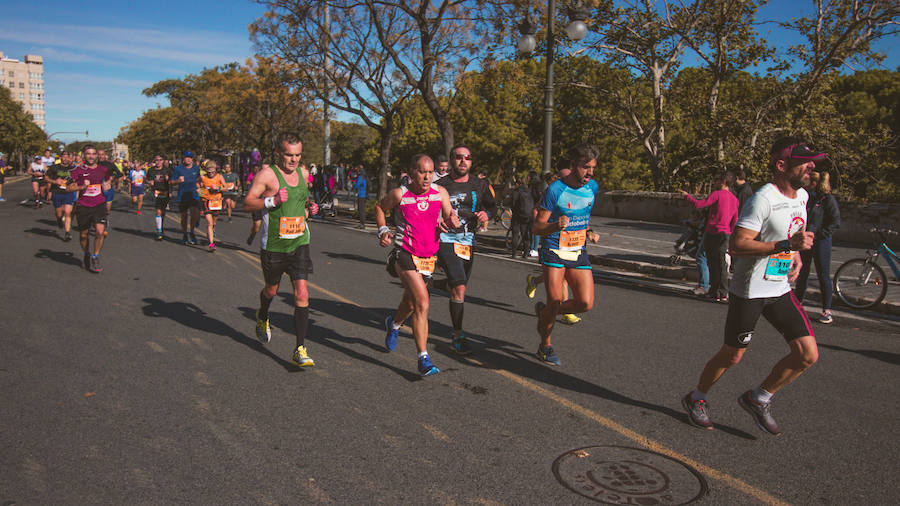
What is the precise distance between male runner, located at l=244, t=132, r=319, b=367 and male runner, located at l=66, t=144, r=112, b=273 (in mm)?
5943

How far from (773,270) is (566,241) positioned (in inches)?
72.7

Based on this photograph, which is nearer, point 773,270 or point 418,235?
point 773,270

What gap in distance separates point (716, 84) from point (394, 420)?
80.6ft

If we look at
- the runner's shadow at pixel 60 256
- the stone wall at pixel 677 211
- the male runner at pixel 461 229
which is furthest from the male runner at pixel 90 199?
the stone wall at pixel 677 211

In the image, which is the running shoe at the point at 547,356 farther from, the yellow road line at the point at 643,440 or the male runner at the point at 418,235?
the male runner at the point at 418,235

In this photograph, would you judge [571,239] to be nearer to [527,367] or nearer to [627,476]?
[527,367]

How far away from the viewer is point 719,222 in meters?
8.60

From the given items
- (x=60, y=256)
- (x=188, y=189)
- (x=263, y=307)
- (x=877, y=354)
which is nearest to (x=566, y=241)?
(x=263, y=307)

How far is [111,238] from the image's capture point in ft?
49.4

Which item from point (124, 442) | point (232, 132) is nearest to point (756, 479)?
point (124, 442)

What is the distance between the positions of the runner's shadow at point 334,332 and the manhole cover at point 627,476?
6.03 ft

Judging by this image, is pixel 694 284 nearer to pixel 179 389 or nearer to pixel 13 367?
pixel 179 389

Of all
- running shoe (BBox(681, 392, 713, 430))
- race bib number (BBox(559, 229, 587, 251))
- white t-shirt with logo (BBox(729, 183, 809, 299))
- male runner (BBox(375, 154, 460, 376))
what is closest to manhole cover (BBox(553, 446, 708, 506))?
running shoe (BBox(681, 392, 713, 430))

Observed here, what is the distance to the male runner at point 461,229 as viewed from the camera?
6.18 m
